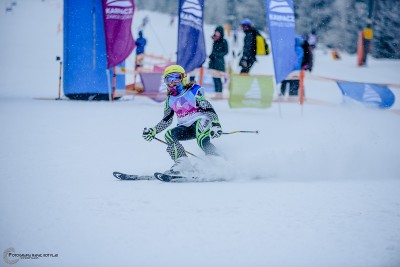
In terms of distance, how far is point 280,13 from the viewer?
34.1ft

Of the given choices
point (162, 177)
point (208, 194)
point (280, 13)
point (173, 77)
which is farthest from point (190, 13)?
point (208, 194)

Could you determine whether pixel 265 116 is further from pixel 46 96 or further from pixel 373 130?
pixel 46 96

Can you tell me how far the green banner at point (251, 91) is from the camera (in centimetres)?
1165

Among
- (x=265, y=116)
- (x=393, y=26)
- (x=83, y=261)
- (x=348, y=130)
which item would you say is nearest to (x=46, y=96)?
(x=265, y=116)

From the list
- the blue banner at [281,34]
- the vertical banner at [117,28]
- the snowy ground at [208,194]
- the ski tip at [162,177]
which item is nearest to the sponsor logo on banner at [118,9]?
the vertical banner at [117,28]

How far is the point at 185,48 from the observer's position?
11617mm

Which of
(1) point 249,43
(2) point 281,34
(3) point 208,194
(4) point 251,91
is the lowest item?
(3) point 208,194

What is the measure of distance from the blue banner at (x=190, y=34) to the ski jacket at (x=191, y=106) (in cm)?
533

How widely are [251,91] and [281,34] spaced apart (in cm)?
181

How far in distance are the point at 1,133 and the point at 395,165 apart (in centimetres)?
680

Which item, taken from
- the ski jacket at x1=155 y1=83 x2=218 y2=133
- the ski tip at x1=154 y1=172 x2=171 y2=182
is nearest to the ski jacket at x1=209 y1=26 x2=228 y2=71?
the ski jacket at x1=155 y1=83 x2=218 y2=133

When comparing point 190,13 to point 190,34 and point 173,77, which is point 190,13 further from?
point 173,77

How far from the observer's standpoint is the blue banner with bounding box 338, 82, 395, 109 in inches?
446

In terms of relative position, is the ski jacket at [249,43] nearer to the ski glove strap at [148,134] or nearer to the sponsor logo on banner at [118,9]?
the sponsor logo on banner at [118,9]
